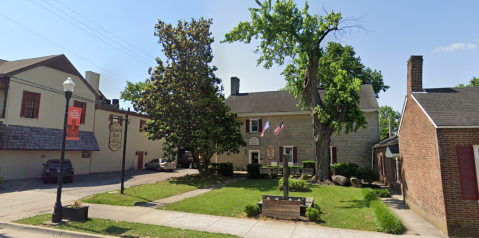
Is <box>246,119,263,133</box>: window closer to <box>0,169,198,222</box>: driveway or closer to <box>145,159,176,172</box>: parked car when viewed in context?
<box>145,159,176,172</box>: parked car

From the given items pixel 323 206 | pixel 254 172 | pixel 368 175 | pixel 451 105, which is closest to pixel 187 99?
pixel 254 172

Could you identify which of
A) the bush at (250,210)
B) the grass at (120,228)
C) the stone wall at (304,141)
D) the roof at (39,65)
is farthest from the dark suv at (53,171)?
the bush at (250,210)

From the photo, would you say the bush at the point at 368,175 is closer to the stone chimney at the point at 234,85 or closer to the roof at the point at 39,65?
the stone chimney at the point at 234,85

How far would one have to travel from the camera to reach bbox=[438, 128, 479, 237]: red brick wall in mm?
7789

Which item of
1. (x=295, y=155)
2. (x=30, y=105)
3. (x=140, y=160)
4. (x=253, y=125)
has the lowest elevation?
(x=140, y=160)

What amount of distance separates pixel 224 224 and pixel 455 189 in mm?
7126

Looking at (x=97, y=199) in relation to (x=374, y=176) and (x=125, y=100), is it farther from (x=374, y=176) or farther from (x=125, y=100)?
(x=125, y=100)

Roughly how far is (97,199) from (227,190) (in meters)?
6.72

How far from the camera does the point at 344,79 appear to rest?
58.9ft

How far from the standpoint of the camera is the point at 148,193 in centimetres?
1411

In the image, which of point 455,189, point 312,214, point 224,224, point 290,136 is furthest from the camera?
point 290,136

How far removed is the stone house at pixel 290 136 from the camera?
24.4m

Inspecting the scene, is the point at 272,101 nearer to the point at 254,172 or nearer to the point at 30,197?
the point at 254,172

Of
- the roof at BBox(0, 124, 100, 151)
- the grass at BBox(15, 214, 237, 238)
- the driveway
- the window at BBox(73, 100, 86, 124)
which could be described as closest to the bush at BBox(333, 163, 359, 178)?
the grass at BBox(15, 214, 237, 238)
